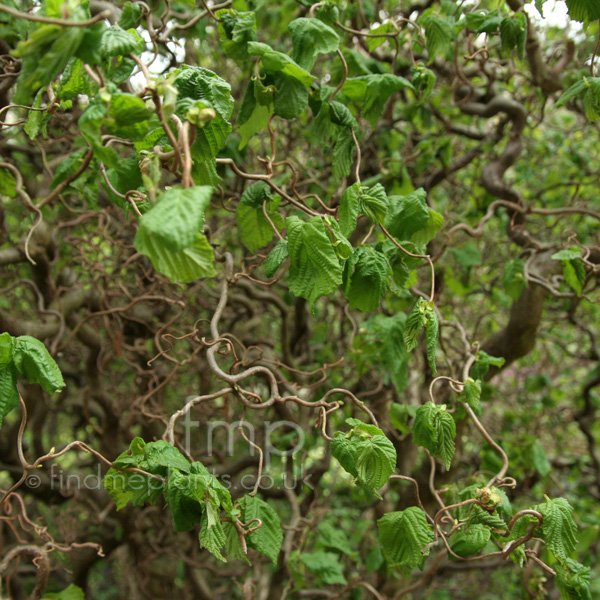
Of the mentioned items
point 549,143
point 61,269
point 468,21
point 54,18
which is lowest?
point 61,269

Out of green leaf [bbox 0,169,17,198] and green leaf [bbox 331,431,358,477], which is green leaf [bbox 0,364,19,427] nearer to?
green leaf [bbox 331,431,358,477]

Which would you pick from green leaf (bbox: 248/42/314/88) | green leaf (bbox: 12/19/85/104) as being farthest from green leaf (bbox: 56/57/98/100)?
green leaf (bbox: 248/42/314/88)

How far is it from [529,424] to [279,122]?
2.25m

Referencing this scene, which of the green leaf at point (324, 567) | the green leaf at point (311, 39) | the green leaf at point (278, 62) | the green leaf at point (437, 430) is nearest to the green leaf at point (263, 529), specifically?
the green leaf at point (437, 430)

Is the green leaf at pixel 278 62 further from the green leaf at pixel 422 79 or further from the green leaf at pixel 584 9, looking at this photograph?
the green leaf at pixel 584 9

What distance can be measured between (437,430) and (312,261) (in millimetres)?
486

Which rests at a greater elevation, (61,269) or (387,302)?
(387,302)

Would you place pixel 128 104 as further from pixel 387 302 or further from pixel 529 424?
pixel 529 424

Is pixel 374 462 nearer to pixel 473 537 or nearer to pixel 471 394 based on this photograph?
pixel 473 537

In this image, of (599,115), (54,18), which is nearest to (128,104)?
(54,18)

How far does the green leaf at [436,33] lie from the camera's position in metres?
1.78

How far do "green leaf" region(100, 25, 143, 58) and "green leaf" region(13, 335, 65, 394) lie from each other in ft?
2.02

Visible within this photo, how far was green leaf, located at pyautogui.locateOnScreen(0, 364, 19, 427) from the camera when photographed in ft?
3.68

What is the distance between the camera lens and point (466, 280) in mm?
2627
